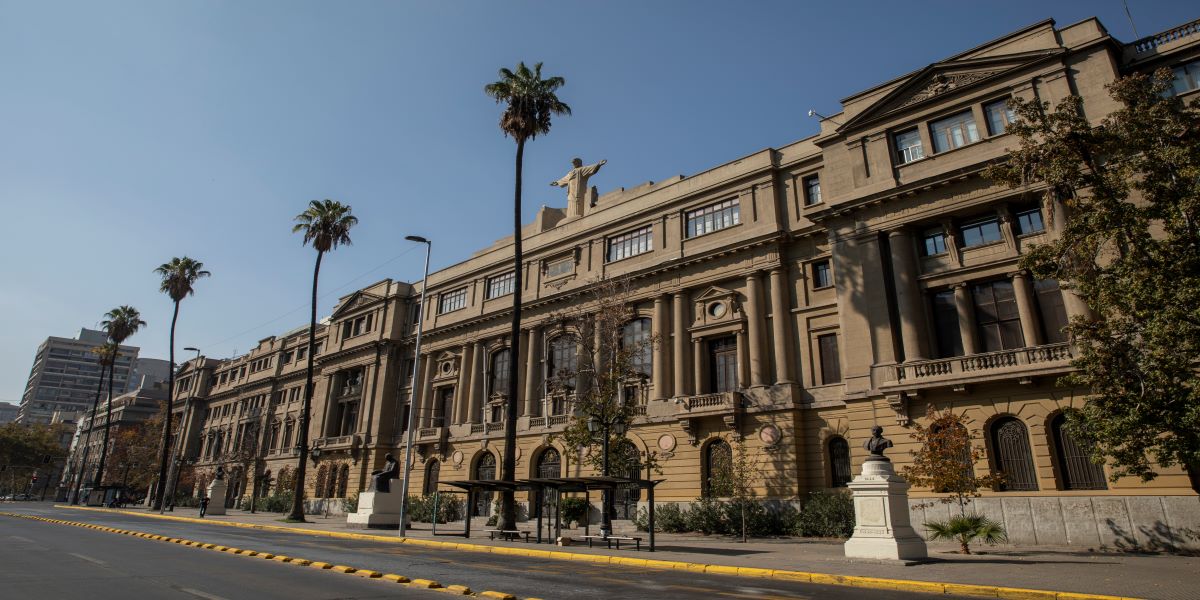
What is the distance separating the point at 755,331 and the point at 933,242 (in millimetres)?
9009

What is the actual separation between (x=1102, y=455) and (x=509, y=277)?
36856 millimetres

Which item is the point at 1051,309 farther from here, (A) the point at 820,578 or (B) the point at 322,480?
(B) the point at 322,480

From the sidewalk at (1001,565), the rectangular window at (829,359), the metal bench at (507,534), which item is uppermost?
the rectangular window at (829,359)

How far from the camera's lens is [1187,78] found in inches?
946

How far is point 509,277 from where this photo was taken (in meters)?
47.5

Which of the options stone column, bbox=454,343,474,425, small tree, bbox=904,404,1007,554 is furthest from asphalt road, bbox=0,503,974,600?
stone column, bbox=454,343,474,425

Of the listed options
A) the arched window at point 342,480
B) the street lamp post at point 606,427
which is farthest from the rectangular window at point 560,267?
the arched window at point 342,480

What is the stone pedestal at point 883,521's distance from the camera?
15766 millimetres

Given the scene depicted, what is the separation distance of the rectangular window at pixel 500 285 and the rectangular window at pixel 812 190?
22.4 meters

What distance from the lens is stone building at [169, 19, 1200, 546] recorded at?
22.9 meters

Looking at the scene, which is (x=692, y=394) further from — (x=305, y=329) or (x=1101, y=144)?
(x=305, y=329)

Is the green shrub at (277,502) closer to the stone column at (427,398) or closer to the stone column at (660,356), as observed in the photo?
the stone column at (427,398)

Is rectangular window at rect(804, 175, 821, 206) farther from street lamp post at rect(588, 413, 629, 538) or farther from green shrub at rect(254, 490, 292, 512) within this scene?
green shrub at rect(254, 490, 292, 512)

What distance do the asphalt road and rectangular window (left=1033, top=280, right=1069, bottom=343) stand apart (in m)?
17.5
